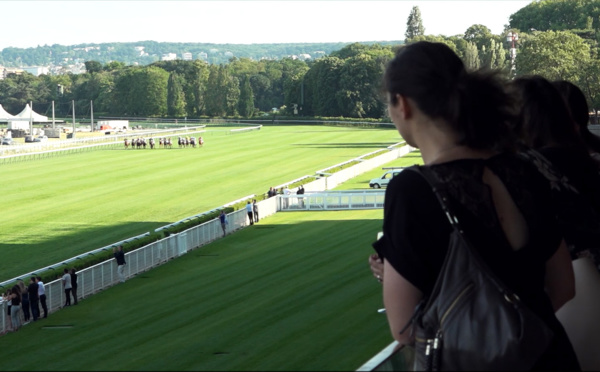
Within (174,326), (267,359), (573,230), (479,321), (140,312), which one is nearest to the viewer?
(479,321)

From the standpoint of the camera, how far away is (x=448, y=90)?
2.63 m

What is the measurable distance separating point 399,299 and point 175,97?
130 meters

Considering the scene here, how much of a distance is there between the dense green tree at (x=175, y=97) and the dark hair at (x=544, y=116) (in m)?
128

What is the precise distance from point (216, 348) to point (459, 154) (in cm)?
1230

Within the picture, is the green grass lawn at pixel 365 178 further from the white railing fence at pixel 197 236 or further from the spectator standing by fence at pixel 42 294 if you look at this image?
the spectator standing by fence at pixel 42 294

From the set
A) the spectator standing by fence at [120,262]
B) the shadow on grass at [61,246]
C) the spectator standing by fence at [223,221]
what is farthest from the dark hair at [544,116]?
the spectator standing by fence at [223,221]

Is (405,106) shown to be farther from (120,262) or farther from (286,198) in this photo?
(286,198)

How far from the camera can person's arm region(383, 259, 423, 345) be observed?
2.50 metres

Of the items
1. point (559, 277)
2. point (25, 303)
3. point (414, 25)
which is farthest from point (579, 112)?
point (414, 25)

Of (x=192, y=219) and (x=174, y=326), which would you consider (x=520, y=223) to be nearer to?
(x=174, y=326)

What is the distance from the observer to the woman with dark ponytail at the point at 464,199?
248 cm

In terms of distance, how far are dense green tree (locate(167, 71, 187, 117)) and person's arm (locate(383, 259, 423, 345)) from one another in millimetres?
128450

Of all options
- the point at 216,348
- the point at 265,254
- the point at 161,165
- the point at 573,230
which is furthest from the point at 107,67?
the point at 573,230

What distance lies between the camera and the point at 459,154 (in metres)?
2.65
